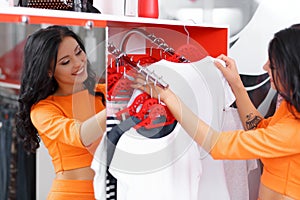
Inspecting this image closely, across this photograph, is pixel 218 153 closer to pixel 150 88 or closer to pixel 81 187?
pixel 150 88

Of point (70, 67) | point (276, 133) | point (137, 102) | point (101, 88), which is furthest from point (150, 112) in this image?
point (276, 133)

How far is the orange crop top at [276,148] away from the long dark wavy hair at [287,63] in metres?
0.08

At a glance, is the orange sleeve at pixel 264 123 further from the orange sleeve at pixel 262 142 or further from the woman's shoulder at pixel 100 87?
the woman's shoulder at pixel 100 87

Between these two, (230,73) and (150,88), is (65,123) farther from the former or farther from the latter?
(230,73)

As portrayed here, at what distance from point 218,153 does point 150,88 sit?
301 mm

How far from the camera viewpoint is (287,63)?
1.44 meters

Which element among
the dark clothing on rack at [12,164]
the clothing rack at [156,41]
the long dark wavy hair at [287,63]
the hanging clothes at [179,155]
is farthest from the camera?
the clothing rack at [156,41]

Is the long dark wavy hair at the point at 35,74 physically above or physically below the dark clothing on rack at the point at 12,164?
above

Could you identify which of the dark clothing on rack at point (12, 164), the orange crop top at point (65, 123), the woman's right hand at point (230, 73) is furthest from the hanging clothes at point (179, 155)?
the dark clothing on rack at point (12, 164)

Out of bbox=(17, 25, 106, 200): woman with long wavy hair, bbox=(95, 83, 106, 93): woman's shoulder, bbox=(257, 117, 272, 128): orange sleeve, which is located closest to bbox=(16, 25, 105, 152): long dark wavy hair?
bbox=(17, 25, 106, 200): woman with long wavy hair

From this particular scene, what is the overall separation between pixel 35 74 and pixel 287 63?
74cm

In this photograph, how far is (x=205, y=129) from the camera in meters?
1.55

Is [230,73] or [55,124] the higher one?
[230,73]

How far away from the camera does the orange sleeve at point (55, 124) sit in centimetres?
138
